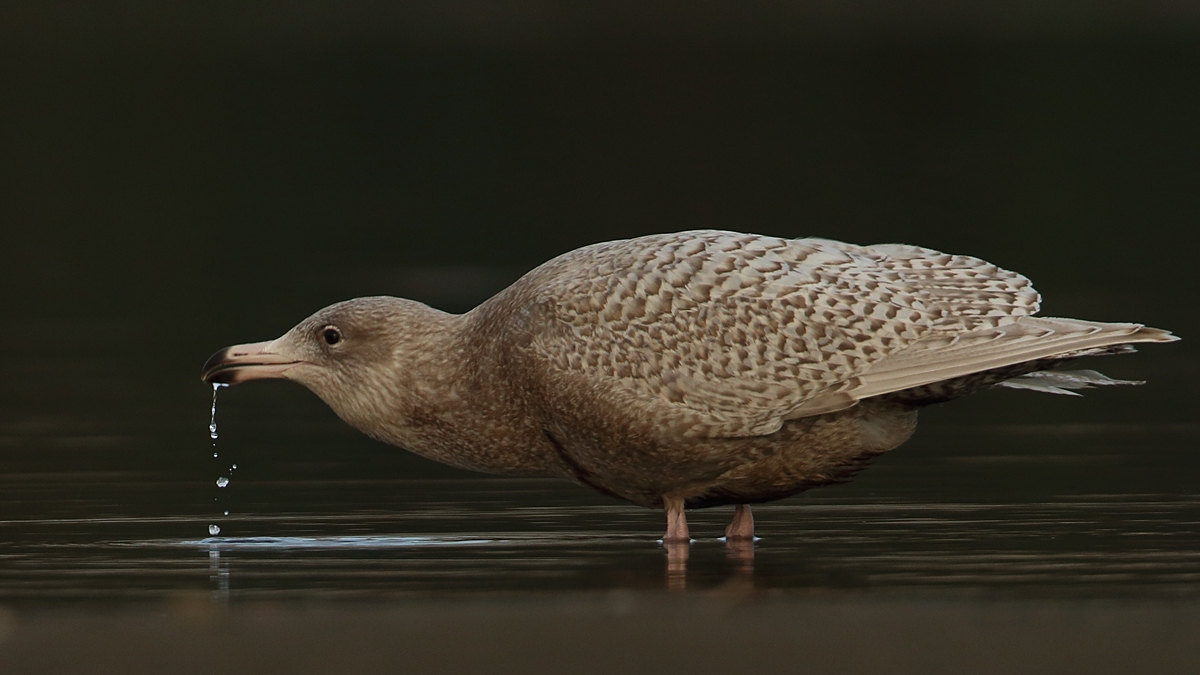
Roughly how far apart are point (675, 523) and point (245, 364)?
2.39 meters

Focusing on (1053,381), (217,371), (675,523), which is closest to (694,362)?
(675,523)

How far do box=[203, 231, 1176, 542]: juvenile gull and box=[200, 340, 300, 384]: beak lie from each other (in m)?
0.01

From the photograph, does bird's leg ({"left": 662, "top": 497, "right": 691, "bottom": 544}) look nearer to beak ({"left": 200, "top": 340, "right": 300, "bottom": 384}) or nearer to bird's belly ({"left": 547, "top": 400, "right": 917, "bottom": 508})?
bird's belly ({"left": 547, "top": 400, "right": 917, "bottom": 508})

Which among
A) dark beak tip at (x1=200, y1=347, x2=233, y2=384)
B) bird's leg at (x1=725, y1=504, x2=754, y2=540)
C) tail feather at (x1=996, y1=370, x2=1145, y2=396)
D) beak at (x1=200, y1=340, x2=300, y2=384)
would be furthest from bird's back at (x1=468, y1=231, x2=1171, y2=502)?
dark beak tip at (x1=200, y1=347, x2=233, y2=384)

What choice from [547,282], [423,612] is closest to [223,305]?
[547,282]

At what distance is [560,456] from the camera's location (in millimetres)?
12906

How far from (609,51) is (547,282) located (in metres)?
76.4

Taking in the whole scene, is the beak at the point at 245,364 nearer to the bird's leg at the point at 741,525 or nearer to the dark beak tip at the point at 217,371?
the dark beak tip at the point at 217,371

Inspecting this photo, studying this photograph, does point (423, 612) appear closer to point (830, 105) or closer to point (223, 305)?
point (223, 305)

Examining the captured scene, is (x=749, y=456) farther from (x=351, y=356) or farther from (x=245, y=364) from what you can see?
(x=245, y=364)

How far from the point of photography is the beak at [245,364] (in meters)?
13.1

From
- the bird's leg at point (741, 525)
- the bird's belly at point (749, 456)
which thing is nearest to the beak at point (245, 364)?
the bird's belly at point (749, 456)

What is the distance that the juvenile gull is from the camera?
40.7ft

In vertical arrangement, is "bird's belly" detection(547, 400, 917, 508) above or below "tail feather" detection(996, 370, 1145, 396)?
→ below
